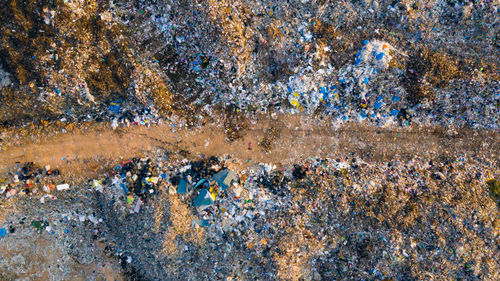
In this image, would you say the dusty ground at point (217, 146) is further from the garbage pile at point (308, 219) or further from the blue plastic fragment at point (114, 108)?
the blue plastic fragment at point (114, 108)

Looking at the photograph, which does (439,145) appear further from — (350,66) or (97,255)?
(97,255)

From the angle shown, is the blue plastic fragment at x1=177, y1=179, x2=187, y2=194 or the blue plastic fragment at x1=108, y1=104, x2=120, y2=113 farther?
the blue plastic fragment at x1=108, y1=104, x2=120, y2=113

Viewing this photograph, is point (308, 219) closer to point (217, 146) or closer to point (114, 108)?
point (217, 146)

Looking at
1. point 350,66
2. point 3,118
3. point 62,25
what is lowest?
point 3,118

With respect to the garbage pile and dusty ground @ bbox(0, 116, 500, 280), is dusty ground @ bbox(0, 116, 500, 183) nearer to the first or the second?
dusty ground @ bbox(0, 116, 500, 280)

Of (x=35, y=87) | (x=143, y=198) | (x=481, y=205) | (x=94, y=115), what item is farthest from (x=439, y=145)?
(x=35, y=87)

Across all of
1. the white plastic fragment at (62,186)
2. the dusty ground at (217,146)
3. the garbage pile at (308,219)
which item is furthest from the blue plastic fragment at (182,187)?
the white plastic fragment at (62,186)

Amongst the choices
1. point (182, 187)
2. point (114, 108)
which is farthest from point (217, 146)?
point (114, 108)

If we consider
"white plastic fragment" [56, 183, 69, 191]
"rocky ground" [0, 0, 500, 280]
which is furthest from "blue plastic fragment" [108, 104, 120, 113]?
"white plastic fragment" [56, 183, 69, 191]
